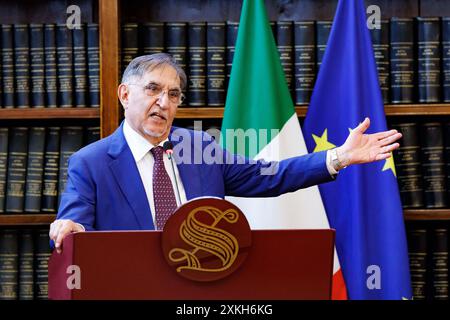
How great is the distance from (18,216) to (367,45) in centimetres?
146

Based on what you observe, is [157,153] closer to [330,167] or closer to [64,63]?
[330,167]

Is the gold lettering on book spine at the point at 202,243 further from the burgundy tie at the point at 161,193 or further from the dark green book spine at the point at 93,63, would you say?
the dark green book spine at the point at 93,63

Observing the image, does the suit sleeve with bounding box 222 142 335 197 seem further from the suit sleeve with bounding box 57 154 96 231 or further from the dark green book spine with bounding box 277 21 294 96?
the dark green book spine with bounding box 277 21 294 96

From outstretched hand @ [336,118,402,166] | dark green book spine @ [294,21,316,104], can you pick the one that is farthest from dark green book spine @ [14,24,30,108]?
outstretched hand @ [336,118,402,166]

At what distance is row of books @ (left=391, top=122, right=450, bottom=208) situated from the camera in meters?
3.19

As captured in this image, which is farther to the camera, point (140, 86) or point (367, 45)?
point (367, 45)

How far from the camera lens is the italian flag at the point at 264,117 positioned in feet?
10.1

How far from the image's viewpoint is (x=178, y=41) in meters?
3.21

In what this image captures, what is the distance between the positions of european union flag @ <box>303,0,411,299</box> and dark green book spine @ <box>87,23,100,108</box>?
813 millimetres

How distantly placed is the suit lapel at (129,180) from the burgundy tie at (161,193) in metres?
0.03

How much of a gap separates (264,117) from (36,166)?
0.90 meters

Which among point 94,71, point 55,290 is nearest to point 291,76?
point 94,71

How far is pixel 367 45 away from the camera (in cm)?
311
